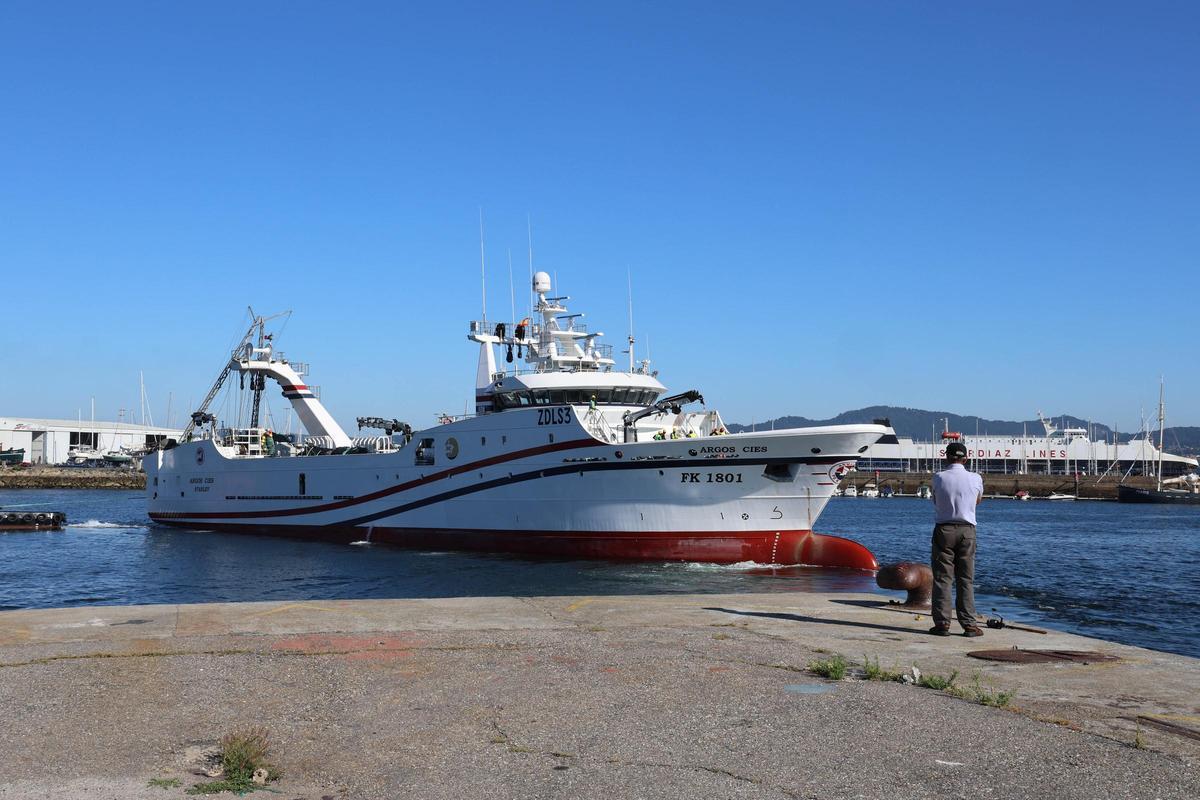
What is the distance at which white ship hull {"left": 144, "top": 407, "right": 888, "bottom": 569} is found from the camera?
2731cm

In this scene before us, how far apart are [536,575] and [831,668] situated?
19159 mm

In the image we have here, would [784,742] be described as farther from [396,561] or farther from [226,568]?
[226,568]

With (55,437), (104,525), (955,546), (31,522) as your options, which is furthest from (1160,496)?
(55,437)

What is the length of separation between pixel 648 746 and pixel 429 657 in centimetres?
324

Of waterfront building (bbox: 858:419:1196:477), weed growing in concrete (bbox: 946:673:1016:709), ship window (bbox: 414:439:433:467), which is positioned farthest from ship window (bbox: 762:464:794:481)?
waterfront building (bbox: 858:419:1196:477)

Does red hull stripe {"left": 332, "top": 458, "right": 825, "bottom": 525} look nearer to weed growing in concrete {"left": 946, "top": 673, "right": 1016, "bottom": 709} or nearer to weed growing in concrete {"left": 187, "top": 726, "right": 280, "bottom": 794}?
weed growing in concrete {"left": 946, "top": 673, "right": 1016, "bottom": 709}

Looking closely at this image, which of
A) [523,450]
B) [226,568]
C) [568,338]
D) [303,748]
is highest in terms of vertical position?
[568,338]

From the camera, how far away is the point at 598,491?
2909 centimetres

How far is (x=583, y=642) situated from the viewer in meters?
9.35

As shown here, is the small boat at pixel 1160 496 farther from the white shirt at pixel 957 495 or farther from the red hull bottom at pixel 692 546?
the white shirt at pixel 957 495

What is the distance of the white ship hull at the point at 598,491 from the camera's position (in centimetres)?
2731

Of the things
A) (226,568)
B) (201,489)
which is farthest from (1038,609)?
(201,489)

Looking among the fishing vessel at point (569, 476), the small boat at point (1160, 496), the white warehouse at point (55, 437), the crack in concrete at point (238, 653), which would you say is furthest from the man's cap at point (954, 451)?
the white warehouse at point (55, 437)

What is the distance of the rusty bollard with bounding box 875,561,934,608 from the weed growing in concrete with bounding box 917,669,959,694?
4968mm
